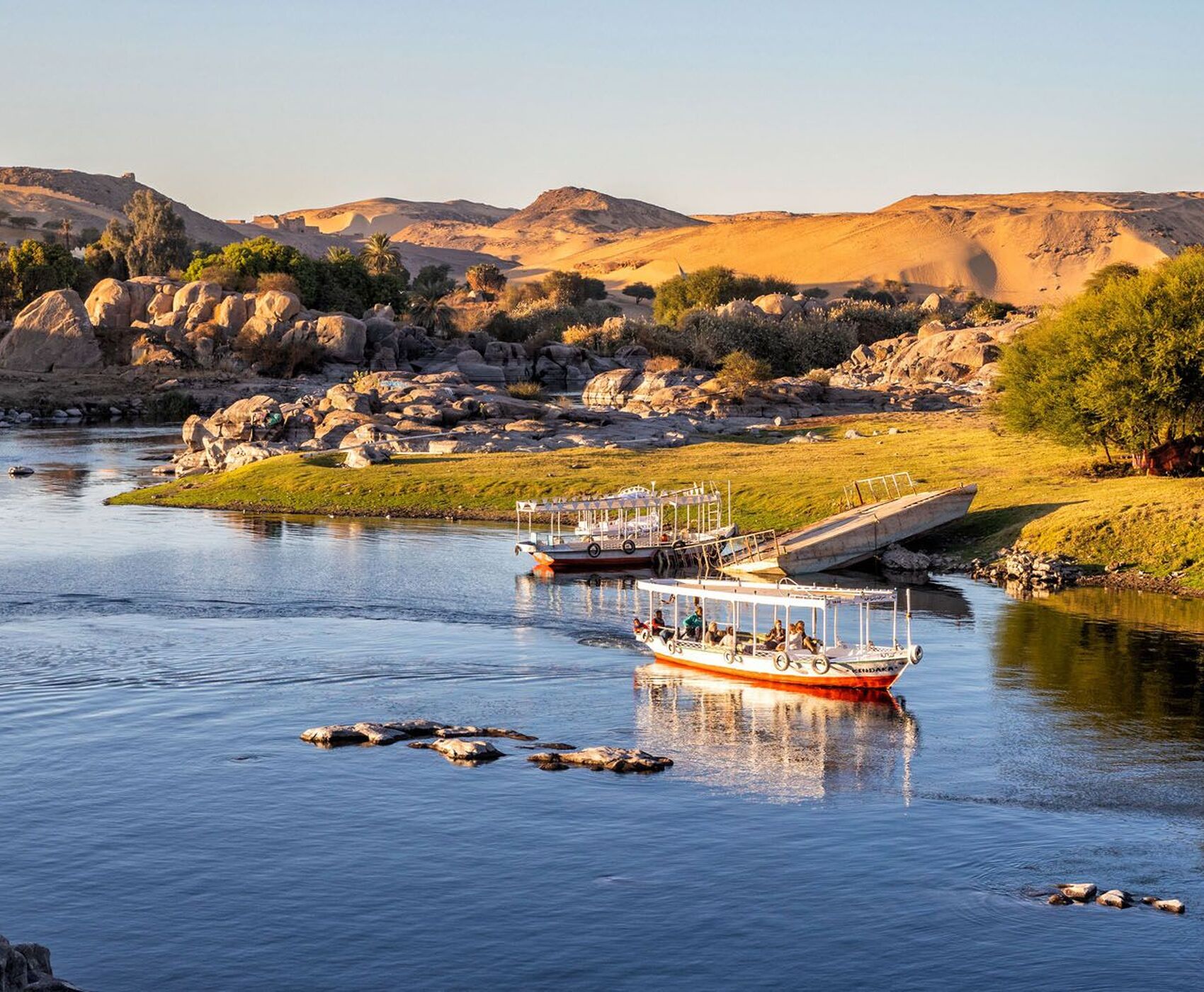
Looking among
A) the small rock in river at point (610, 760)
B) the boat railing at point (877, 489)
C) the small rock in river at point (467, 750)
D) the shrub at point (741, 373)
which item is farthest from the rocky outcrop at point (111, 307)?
the small rock in river at point (610, 760)

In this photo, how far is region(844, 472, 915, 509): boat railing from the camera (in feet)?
228

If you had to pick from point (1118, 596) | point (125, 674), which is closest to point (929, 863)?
point (125, 674)

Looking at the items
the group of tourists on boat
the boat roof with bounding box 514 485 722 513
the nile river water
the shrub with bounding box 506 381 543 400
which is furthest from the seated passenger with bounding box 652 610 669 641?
the shrub with bounding box 506 381 543 400

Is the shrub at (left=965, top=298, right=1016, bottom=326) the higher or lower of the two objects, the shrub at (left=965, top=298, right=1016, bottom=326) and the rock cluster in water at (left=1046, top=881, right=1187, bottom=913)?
the higher

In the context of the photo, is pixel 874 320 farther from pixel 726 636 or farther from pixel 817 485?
pixel 726 636

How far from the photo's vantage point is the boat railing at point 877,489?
69.6 meters

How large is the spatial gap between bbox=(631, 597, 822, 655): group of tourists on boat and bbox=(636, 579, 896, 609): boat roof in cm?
72

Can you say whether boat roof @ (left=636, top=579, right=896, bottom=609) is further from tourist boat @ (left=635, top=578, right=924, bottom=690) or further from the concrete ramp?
the concrete ramp

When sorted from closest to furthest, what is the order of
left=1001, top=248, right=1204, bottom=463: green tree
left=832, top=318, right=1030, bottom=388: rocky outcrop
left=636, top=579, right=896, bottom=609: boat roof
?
left=636, top=579, right=896, bottom=609: boat roof < left=1001, top=248, right=1204, bottom=463: green tree < left=832, top=318, right=1030, bottom=388: rocky outcrop

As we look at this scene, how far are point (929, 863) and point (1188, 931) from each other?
4955mm

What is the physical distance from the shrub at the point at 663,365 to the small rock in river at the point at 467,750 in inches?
4086

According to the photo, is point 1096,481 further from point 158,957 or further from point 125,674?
point 158,957

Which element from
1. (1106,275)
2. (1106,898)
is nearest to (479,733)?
(1106,898)

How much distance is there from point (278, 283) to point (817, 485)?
106061mm
